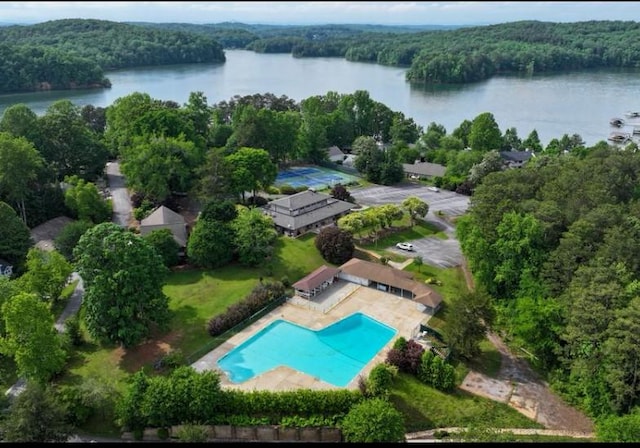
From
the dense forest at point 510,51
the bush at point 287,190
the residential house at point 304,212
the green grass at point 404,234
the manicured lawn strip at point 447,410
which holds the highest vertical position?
the dense forest at point 510,51

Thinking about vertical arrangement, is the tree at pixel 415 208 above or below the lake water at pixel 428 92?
below

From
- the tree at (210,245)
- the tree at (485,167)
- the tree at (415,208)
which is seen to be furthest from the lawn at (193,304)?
the tree at (485,167)

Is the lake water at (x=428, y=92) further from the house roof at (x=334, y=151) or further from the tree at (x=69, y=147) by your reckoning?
the tree at (x=69, y=147)

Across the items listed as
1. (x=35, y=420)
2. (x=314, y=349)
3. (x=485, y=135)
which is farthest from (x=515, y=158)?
(x=35, y=420)

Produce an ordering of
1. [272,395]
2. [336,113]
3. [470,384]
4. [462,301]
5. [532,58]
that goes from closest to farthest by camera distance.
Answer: [272,395] → [470,384] → [462,301] → [336,113] → [532,58]

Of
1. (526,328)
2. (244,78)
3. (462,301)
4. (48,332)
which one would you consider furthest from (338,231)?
(244,78)

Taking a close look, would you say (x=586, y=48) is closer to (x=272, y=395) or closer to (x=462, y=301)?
(x=462, y=301)

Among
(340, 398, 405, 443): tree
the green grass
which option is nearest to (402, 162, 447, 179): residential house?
the green grass

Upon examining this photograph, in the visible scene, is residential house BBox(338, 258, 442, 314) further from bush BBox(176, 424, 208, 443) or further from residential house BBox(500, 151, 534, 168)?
residential house BBox(500, 151, 534, 168)
